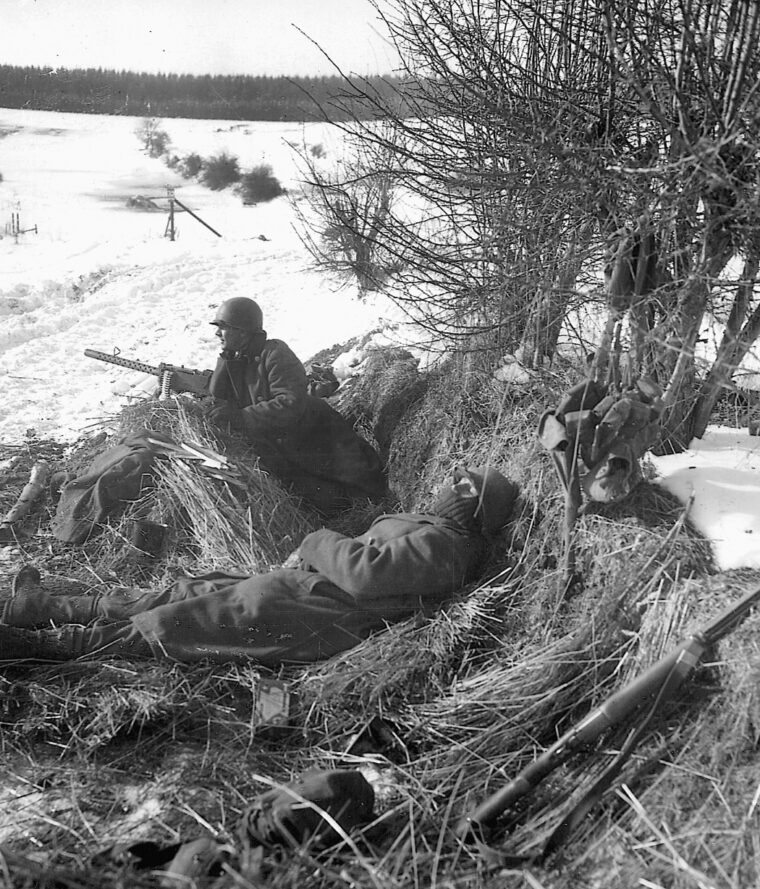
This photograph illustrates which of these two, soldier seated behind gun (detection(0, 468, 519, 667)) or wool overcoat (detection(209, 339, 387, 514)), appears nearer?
soldier seated behind gun (detection(0, 468, 519, 667))

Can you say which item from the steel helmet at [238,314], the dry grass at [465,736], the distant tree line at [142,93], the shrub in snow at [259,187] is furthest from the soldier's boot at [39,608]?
the shrub in snow at [259,187]

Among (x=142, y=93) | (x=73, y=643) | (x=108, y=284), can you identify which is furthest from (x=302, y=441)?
(x=142, y=93)

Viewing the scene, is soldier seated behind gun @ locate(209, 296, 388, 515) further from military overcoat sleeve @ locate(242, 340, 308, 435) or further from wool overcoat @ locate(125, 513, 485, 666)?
wool overcoat @ locate(125, 513, 485, 666)

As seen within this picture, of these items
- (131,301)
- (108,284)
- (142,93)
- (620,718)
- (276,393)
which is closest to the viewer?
(620,718)

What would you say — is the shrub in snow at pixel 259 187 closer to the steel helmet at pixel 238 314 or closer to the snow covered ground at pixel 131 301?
the snow covered ground at pixel 131 301

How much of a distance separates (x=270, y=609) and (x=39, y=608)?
1.00 m

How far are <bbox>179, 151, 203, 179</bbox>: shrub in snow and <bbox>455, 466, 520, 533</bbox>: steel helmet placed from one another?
2956cm

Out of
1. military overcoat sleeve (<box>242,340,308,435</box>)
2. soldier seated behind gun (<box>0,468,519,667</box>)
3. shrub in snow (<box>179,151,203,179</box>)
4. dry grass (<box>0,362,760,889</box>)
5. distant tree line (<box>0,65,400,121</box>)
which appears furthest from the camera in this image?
shrub in snow (<box>179,151,203,179</box>)

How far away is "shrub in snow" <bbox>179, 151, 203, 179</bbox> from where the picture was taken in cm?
3006

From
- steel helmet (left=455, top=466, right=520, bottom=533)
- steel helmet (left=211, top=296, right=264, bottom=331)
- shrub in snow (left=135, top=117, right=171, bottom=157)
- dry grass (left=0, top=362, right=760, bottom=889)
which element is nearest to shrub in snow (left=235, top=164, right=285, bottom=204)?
shrub in snow (left=135, top=117, right=171, bottom=157)

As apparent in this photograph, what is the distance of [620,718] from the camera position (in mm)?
2395

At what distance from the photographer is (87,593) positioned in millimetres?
3703

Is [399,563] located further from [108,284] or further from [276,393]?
[108,284]

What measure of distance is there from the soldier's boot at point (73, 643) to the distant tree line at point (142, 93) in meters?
19.7
